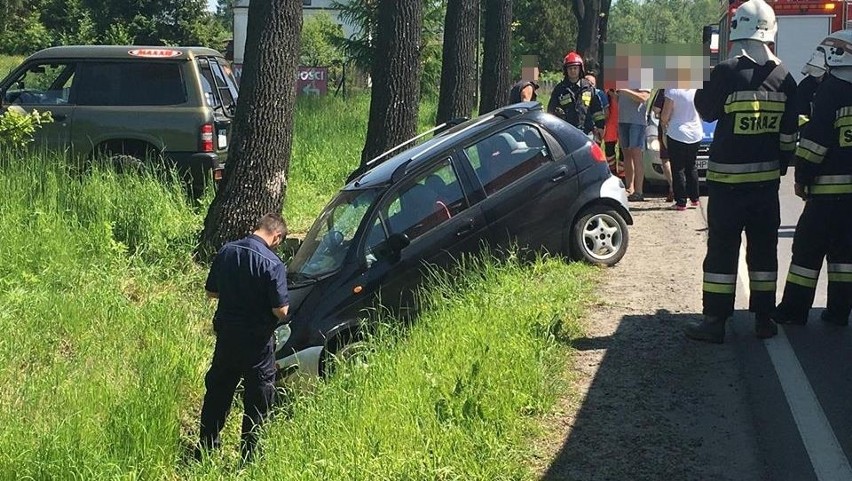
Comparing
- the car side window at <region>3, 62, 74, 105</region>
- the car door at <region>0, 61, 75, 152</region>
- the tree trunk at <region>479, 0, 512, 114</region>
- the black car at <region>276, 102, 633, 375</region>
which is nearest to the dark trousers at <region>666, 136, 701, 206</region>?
the black car at <region>276, 102, 633, 375</region>

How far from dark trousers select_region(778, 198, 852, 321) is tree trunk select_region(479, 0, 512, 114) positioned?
38.7 feet

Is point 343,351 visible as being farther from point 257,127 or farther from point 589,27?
point 589,27

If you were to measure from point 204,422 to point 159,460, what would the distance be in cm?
41

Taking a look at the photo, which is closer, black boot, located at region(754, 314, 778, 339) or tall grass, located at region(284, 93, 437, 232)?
black boot, located at region(754, 314, 778, 339)

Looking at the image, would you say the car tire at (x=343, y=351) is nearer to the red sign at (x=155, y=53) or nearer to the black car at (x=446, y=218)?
the black car at (x=446, y=218)

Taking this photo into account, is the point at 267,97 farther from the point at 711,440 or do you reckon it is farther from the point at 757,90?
the point at 711,440

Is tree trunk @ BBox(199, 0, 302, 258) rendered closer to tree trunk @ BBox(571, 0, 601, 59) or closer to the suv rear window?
the suv rear window

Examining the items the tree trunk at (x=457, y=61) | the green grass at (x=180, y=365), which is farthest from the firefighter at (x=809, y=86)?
the tree trunk at (x=457, y=61)

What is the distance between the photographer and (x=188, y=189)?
42.9ft

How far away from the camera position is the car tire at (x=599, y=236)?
29.8 feet

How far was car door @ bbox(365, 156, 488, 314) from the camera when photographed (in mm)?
7738

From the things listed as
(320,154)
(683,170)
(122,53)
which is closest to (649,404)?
(683,170)

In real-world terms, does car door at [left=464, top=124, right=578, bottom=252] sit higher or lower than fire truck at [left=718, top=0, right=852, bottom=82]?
lower

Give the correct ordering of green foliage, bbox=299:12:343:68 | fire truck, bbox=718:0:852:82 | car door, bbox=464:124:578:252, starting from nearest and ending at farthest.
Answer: car door, bbox=464:124:578:252, fire truck, bbox=718:0:852:82, green foliage, bbox=299:12:343:68
